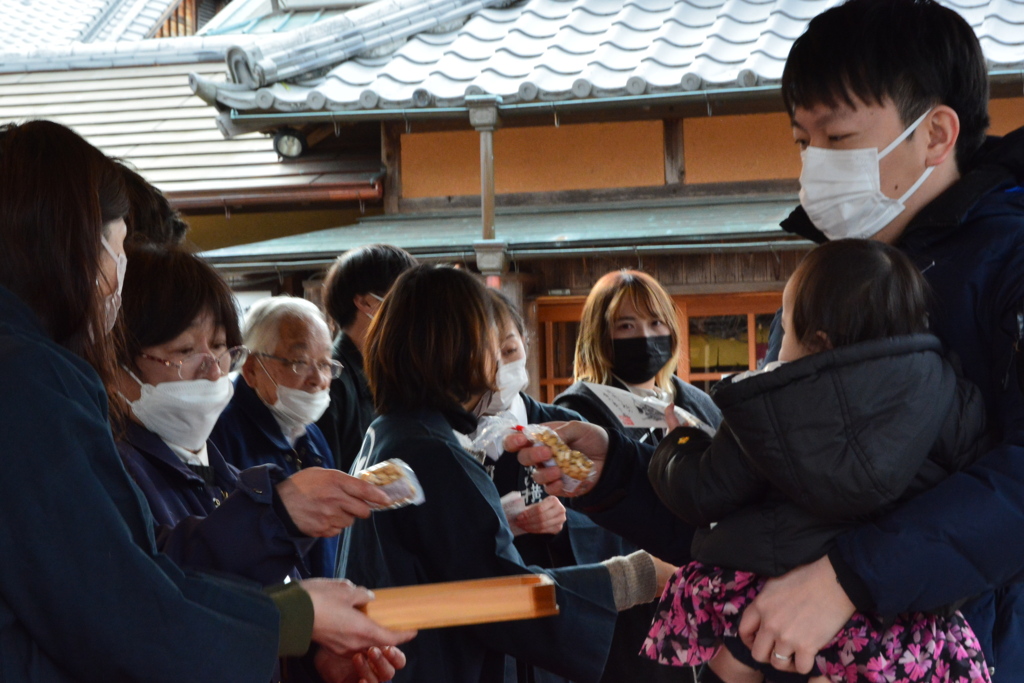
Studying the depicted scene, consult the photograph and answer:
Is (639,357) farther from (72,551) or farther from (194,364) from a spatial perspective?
(72,551)

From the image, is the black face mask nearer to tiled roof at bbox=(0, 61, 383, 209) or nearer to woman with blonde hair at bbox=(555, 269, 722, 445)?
woman with blonde hair at bbox=(555, 269, 722, 445)

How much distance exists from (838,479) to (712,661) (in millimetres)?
495

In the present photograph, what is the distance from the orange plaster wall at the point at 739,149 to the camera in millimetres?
7047

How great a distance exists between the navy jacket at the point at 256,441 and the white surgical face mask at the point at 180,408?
33.8 inches

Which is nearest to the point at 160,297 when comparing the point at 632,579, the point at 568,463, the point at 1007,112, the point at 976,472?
the point at 568,463

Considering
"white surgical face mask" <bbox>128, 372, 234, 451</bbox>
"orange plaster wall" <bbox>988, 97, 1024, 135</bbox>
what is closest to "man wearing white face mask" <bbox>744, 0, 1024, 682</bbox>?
"white surgical face mask" <bbox>128, 372, 234, 451</bbox>

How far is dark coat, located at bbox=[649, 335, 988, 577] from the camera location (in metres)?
1.58

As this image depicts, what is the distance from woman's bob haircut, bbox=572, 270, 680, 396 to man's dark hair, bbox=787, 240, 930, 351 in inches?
101

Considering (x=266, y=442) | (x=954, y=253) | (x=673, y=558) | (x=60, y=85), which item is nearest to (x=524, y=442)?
(x=673, y=558)

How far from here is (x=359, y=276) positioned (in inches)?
170

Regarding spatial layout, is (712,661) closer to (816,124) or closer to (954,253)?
(954,253)

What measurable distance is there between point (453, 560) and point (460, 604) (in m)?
0.80

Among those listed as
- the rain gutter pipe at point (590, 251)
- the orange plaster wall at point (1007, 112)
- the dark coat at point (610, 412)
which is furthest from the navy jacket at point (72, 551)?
the orange plaster wall at point (1007, 112)

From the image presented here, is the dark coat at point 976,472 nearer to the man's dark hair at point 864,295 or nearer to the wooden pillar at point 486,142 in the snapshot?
the man's dark hair at point 864,295
